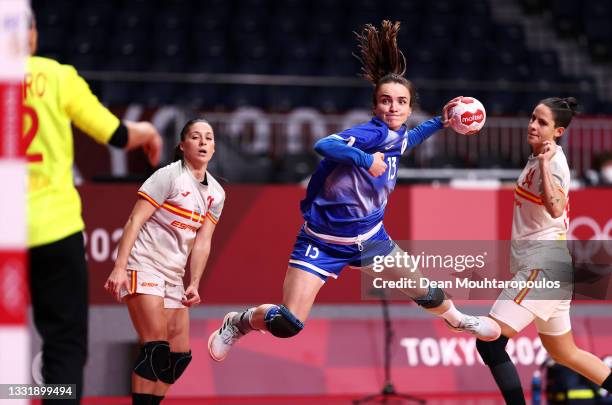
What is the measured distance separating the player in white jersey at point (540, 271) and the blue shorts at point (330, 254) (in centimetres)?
89

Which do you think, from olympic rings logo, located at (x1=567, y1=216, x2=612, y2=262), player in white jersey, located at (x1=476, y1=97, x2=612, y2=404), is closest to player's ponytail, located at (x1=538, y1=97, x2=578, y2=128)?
player in white jersey, located at (x1=476, y1=97, x2=612, y2=404)

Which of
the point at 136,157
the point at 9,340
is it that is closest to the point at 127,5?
the point at 136,157

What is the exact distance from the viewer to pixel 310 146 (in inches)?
517

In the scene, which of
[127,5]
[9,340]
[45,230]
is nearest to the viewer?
[9,340]

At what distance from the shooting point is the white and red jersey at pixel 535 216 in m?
6.38

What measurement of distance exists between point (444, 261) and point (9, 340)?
4658mm

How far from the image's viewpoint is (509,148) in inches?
533

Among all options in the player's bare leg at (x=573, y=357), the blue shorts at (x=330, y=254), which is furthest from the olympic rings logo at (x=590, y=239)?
the blue shorts at (x=330, y=254)

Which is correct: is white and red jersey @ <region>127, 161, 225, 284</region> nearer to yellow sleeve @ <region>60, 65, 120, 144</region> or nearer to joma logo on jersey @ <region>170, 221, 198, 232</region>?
joma logo on jersey @ <region>170, 221, 198, 232</region>

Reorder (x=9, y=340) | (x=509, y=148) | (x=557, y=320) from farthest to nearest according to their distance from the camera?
(x=509, y=148), (x=557, y=320), (x=9, y=340)

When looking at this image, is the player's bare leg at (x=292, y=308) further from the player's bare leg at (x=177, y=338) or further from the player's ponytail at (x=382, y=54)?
the player's ponytail at (x=382, y=54)

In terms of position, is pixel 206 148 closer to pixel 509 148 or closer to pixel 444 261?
pixel 444 261

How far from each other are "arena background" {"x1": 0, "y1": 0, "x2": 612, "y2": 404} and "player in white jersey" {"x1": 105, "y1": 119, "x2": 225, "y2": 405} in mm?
2708

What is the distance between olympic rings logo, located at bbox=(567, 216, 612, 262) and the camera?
9867 mm
